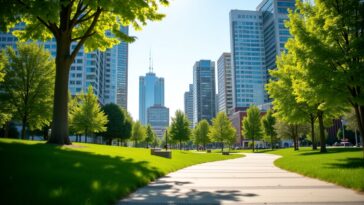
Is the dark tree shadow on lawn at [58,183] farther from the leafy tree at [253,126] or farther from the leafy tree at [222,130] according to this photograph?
the leafy tree at [253,126]

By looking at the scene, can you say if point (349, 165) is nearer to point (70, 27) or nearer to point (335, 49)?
point (335, 49)

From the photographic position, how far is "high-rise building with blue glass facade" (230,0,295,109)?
179500 millimetres

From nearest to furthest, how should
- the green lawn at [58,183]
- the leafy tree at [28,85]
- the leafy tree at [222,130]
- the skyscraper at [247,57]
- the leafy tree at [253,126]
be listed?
the green lawn at [58,183]
the leafy tree at [28,85]
the leafy tree at [222,130]
the leafy tree at [253,126]
the skyscraper at [247,57]

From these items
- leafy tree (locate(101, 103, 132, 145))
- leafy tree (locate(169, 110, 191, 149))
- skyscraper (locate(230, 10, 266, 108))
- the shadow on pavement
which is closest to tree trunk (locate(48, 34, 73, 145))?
the shadow on pavement

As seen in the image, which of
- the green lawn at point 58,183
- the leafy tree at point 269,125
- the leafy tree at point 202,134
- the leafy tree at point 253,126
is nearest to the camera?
the green lawn at point 58,183

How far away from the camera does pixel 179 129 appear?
61625 mm

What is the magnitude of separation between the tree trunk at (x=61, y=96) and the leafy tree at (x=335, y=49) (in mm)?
14048

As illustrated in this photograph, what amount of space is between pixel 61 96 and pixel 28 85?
17.8 m

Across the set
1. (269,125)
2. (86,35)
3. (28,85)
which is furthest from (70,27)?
(269,125)

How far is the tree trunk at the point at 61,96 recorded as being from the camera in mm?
17000

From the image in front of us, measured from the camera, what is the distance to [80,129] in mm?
46719

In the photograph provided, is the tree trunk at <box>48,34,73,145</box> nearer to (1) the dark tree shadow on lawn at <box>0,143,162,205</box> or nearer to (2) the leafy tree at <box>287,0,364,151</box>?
(1) the dark tree shadow on lawn at <box>0,143,162,205</box>

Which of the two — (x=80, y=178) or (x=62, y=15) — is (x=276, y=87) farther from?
(x=80, y=178)

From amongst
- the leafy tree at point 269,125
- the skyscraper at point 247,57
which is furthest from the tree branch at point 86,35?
the skyscraper at point 247,57
